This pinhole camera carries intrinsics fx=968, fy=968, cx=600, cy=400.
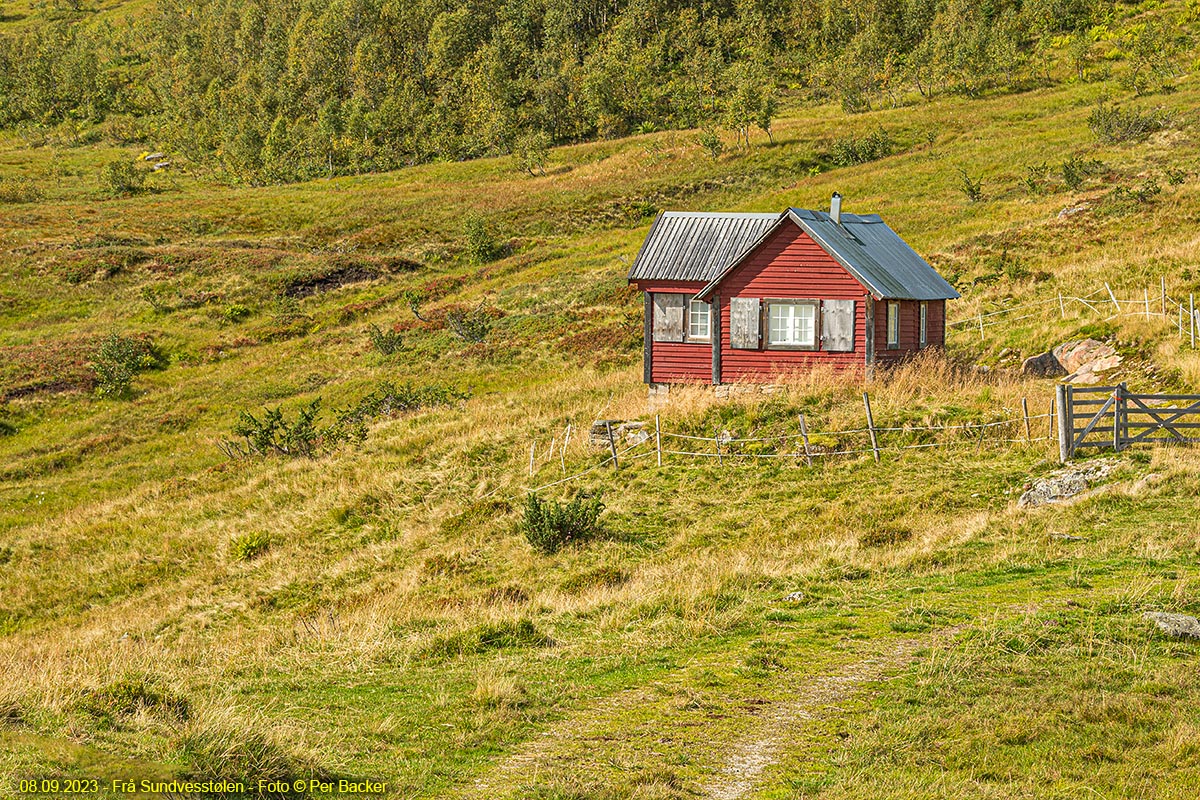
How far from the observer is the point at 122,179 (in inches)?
3809

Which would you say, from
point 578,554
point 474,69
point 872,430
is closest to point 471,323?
point 872,430

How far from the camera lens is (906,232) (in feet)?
174

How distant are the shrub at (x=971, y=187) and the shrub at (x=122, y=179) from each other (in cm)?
7755

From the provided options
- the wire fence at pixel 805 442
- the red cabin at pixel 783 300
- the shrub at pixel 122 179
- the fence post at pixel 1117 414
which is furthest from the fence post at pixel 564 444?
the shrub at pixel 122 179

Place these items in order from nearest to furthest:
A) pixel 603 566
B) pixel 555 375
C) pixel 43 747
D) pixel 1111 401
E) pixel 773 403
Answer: pixel 43 747
pixel 603 566
pixel 1111 401
pixel 773 403
pixel 555 375

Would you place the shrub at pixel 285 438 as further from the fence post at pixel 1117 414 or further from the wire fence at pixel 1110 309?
the wire fence at pixel 1110 309

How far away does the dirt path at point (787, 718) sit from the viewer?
8008 millimetres

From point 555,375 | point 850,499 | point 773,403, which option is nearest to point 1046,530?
point 850,499

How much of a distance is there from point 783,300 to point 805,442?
712cm

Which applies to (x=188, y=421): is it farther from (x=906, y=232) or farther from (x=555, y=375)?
(x=906, y=232)

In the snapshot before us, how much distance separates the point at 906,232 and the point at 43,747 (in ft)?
170

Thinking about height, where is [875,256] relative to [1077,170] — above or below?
below

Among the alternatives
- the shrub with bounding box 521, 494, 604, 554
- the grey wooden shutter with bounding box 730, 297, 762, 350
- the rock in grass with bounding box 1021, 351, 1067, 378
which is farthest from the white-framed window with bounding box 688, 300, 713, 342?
the shrub with bounding box 521, 494, 604, 554

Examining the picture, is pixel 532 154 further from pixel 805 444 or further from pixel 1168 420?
pixel 1168 420
